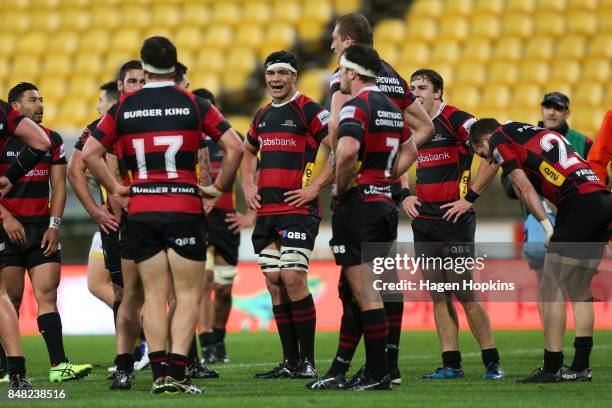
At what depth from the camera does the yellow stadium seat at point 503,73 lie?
1920 centimetres

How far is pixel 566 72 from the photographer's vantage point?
1905cm

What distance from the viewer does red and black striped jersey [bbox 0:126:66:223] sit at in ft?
29.4

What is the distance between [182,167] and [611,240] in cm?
348

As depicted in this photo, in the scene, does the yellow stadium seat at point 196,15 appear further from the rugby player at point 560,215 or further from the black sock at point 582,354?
the black sock at point 582,354

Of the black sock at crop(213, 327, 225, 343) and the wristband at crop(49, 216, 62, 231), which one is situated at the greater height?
the wristband at crop(49, 216, 62, 231)

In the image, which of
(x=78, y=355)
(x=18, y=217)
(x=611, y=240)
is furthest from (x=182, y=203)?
(x=78, y=355)

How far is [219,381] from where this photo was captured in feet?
27.9

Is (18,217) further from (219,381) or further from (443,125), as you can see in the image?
(443,125)

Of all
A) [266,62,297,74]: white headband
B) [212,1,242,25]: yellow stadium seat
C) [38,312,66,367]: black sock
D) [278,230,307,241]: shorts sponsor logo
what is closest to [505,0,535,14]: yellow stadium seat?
[212,1,242,25]: yellow stadium seat

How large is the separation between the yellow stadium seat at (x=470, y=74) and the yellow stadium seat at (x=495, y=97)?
0.27 m

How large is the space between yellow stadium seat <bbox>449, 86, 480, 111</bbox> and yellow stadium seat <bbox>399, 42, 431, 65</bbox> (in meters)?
1.00

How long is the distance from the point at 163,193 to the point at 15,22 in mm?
16727

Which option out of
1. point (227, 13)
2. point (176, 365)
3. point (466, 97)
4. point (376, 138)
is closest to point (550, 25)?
point (466, 97)

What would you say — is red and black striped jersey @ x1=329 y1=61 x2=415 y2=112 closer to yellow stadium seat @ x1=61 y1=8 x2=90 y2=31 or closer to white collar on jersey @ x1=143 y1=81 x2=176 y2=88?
white collar on jersey @ x1=143 y1=81 x2=176 y2=88
